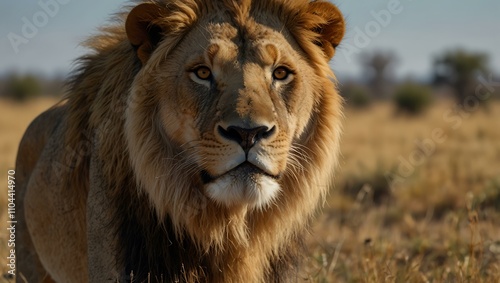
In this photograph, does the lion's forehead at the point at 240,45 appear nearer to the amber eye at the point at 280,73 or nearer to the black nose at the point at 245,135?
the amber eye at the point at 280,73

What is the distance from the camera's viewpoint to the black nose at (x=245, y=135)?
2951 millimetres

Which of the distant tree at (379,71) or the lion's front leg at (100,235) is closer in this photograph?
the lion's front leg at (100,235)

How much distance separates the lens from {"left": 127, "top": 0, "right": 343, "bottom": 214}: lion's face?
3.03 metres

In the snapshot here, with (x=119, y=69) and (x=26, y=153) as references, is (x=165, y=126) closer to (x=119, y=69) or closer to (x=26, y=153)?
(x=119, y=69)

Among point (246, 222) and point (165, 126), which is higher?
point (165, 126)

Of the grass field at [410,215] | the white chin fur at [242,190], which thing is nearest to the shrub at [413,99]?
the grass field at [410,215]

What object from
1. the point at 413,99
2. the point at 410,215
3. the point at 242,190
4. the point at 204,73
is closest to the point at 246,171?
the point at 242,190

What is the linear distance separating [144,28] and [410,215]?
5929mm

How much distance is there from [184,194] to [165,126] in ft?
1.01

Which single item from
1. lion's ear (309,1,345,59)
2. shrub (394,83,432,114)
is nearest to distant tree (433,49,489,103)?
shrub (394,83,432,114)

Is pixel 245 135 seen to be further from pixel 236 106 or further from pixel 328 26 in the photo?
pixel 328 26

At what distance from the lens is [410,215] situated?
871 cm

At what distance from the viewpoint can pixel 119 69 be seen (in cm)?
360

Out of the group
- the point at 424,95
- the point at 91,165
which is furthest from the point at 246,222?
the point at 424,95
